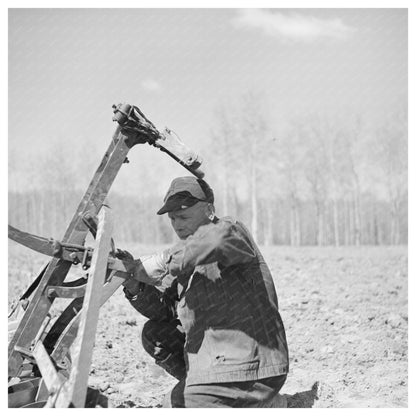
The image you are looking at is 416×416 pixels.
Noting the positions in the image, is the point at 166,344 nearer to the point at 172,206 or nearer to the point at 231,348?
the point at 231,348

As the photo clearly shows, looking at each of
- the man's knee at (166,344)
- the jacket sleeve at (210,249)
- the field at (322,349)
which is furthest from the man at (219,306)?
the field at (322,349)

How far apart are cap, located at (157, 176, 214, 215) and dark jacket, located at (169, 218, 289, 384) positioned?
0.66 feet

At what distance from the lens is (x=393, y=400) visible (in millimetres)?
4102

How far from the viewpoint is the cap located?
2.83 metres

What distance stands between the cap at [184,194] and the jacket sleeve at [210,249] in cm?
31

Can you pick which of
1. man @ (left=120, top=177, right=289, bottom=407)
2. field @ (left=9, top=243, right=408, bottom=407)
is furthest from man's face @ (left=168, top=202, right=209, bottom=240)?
field @ (left=9, top=243, right=408, bottom=407)

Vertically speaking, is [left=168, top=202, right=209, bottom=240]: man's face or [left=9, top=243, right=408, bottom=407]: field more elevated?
[left=168, top=202, right=209, bottom=240]: man's face

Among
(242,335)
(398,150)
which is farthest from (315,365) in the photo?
(398,150)

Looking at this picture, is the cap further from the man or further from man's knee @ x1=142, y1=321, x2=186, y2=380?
man's knee @ x1=142, y1=321, x2=186, y2=380

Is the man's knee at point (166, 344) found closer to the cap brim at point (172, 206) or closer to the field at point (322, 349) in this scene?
the field at point (322, 349)

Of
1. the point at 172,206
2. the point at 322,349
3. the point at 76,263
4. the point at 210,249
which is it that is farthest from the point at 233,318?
the point at 322,349

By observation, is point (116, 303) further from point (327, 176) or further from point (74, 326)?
point (327, 176)

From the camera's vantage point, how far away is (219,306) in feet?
9.04

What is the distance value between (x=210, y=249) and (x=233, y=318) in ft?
1.64
